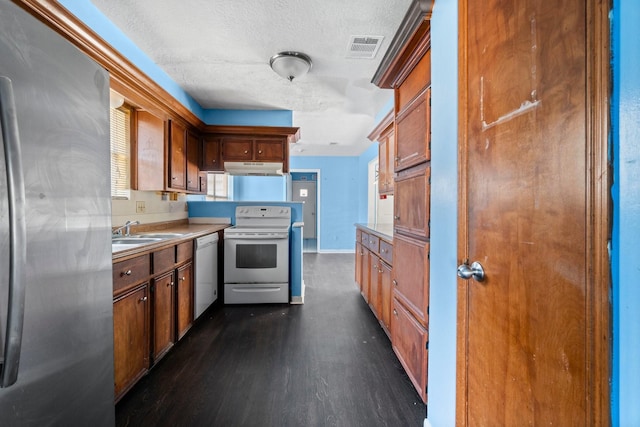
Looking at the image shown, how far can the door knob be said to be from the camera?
980 millimetres

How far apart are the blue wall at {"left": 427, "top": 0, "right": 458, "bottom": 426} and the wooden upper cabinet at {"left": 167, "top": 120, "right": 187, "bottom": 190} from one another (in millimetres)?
2466

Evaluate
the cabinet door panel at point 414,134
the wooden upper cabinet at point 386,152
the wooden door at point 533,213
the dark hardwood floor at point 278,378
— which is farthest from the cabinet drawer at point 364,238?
the wooden door at point 533,213

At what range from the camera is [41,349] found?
2.65 feet

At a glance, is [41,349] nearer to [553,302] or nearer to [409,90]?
[553,302]

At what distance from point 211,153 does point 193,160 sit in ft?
0.90

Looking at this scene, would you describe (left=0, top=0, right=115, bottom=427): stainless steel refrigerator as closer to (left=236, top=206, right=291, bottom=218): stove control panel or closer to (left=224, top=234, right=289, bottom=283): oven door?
(left=224, top=234, right=289, bottom=283): oven door

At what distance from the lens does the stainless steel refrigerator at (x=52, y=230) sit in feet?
2.28

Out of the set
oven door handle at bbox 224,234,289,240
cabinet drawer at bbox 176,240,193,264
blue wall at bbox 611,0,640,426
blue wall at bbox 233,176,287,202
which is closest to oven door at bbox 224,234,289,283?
oven door handle at bbox 224,234,289,240

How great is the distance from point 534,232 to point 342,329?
2165 mm

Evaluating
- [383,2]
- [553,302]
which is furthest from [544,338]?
[383,2]

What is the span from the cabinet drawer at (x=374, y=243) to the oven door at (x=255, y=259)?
0.94 m

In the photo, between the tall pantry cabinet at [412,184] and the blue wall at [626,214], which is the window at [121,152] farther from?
the blue wall at [626,214]

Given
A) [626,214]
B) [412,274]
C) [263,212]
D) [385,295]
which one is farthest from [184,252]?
[626,214]

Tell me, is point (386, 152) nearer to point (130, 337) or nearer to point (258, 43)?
point (258, 43)
